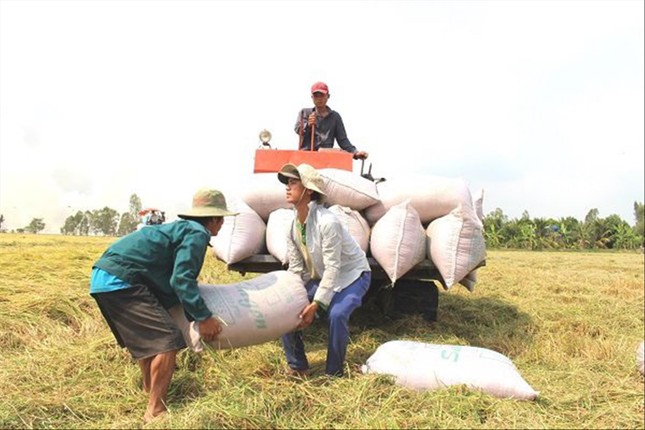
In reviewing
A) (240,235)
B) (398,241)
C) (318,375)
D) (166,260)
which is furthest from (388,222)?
(166,260)

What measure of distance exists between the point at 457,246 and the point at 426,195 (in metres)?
0.48

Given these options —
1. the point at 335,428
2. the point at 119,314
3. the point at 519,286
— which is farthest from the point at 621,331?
the point at 119,314

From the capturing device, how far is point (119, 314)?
A: 8.47 ft

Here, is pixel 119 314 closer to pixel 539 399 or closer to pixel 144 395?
pixel 144 395

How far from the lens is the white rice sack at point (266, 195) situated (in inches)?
155

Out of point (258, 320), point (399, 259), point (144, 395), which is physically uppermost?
point (399, 259)

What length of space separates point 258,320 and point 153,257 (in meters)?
0.64

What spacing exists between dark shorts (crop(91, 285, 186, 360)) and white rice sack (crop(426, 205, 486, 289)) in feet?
6.38

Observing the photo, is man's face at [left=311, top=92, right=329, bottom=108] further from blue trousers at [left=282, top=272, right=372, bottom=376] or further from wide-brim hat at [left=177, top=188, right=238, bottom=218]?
wide-brim hat at [left=177, top=188, right=238, bottom=218]

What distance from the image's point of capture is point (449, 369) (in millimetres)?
2693

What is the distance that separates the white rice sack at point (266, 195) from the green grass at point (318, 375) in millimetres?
1050

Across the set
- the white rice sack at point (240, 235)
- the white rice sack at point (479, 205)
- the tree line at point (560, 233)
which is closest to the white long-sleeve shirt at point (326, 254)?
the white rice sack at point (240, 235)

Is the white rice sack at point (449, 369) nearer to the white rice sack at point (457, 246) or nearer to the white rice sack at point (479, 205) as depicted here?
the white rice sack at point (457, 246)

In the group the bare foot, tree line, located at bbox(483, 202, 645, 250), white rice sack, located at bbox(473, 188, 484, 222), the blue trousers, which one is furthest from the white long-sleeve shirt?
tree line, located at bbox(483, 202, 645, 250)
